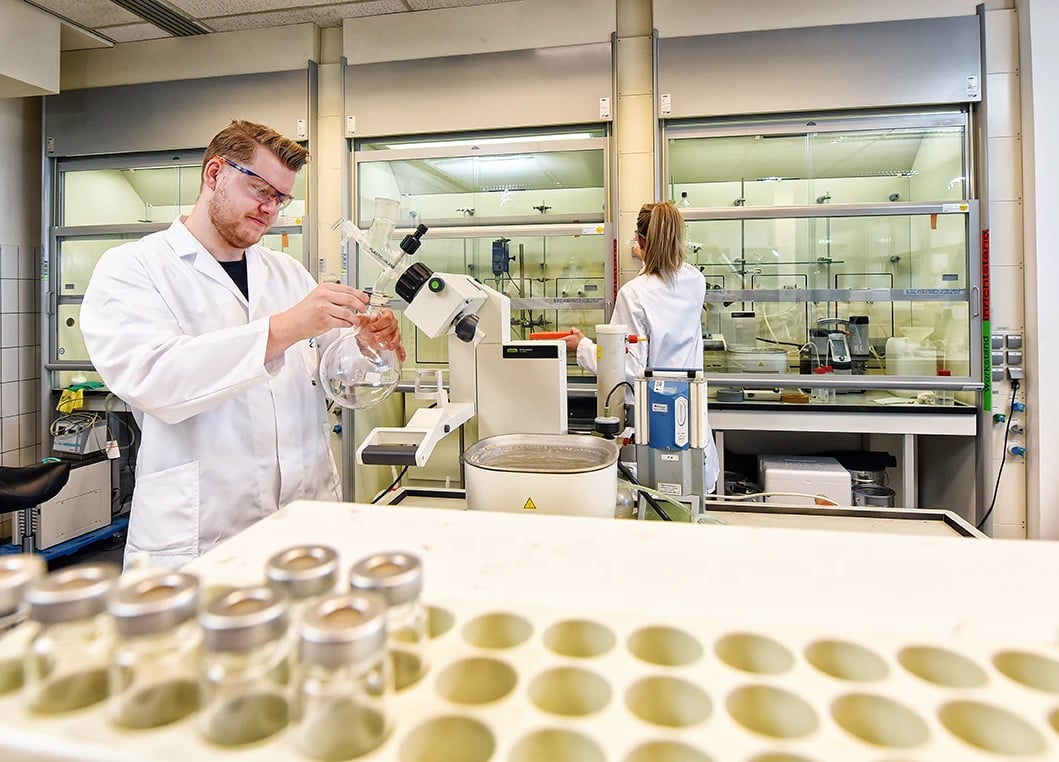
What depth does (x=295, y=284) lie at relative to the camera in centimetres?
164

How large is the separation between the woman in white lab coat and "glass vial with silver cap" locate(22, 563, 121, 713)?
78.3 inches

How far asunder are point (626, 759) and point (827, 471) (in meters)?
2.57

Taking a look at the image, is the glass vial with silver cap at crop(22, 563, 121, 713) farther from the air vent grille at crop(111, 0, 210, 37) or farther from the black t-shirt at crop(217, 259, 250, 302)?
the air vent grille at crop(111, 0, 210, 37)

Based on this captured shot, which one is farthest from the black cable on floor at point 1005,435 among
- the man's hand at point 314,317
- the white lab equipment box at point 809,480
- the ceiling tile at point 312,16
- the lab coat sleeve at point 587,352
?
the ceiling tile at point 312,16

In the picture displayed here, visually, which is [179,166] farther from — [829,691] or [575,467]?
[829,691]

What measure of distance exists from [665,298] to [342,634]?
2.21 meters

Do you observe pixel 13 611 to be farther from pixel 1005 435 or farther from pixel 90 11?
pixel 90 11

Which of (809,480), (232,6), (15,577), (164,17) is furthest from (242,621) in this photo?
(164,17)

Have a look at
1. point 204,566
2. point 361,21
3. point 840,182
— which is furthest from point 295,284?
point 840,182

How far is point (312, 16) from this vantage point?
312 centimetres

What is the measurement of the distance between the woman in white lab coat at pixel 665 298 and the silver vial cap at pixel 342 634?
1.96 m

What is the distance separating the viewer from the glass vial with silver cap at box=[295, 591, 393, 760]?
0.33 meters

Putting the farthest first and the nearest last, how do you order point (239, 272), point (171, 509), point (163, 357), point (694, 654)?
1. point (239, 272)
2. point (171, 509)
3. point (163, 357)
4. point (694, 654)

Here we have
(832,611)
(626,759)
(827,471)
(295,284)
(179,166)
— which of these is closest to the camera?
(626,759)
